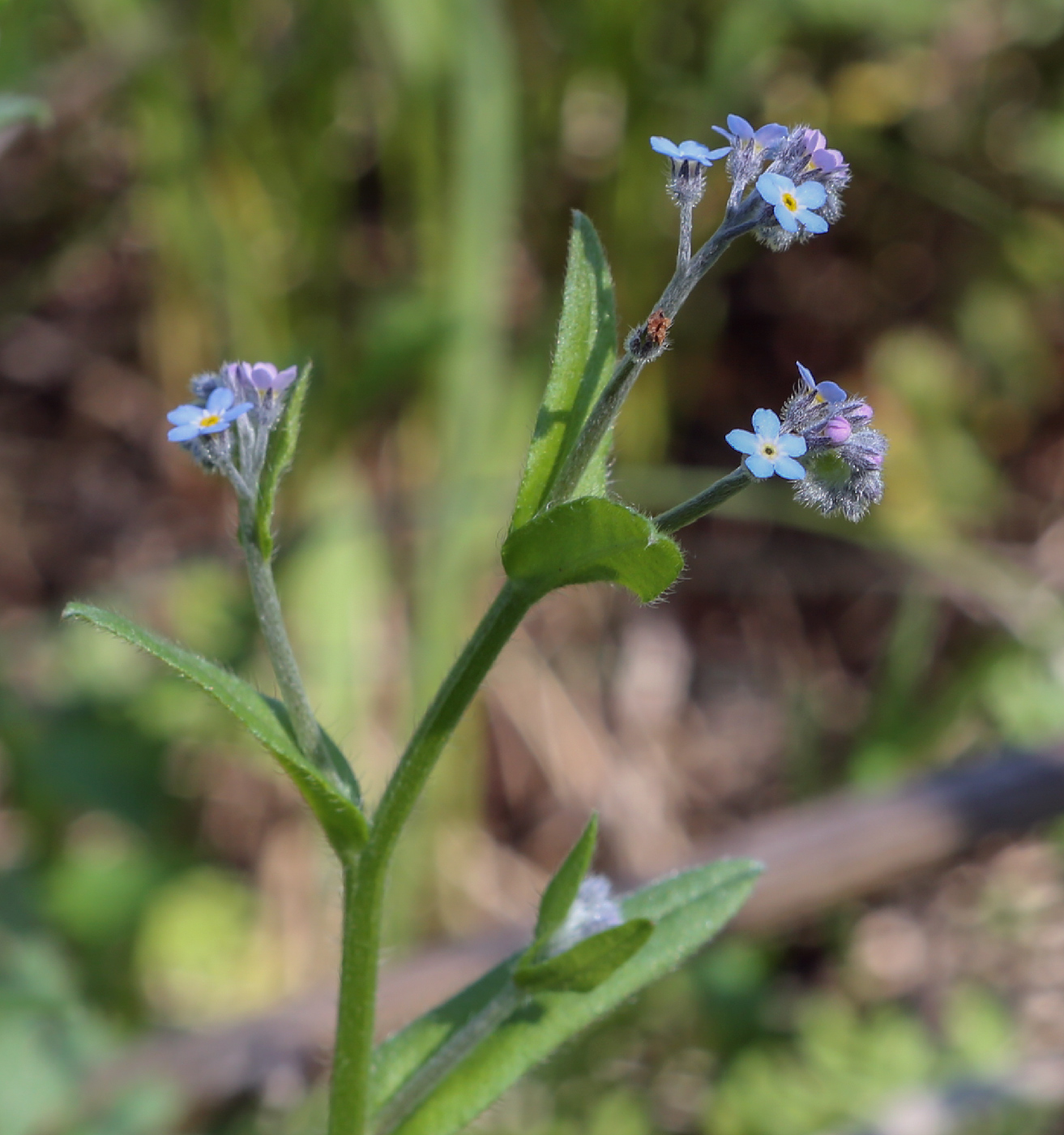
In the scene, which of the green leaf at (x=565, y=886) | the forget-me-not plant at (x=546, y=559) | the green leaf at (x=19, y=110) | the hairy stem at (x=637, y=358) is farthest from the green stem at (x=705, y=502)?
the green leaf at (x=19, y=110)

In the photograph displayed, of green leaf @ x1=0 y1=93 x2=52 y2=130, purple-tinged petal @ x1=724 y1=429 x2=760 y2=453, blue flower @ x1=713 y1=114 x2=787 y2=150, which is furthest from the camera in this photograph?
green leaf @ x1=0 y1=93 x2=52 y2=130

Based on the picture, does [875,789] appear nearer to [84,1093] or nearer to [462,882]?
[462,882]

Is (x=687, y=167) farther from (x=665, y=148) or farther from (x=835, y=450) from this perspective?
(x=835, y=450)

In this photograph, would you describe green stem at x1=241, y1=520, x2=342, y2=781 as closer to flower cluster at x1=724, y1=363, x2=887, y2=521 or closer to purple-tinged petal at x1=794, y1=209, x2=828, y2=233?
flower cluster at x1=724, y1=363, x2=887, y2=521

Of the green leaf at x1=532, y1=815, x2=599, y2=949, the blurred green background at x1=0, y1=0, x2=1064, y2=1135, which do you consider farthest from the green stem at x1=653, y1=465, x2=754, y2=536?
the blurred green background at x1=0, y1=0, x2=1064, y2=1135

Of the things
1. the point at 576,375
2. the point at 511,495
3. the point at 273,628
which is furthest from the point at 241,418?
the point at 511,495

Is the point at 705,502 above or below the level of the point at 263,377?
below

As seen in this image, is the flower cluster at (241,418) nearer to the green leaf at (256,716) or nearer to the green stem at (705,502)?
the green leaf at (256,716)
